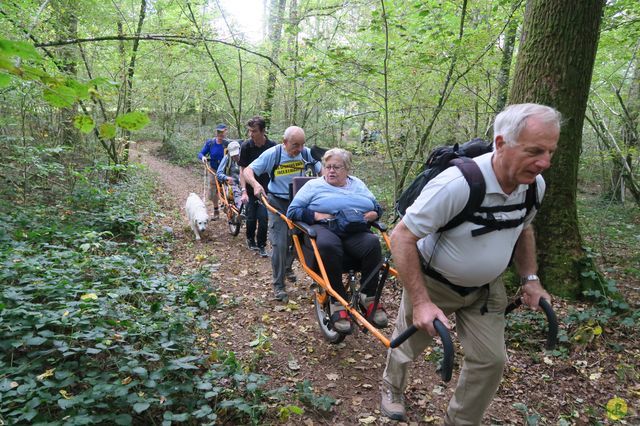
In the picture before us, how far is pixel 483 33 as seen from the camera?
6184 mm

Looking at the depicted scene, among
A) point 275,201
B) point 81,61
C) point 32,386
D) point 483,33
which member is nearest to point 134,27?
point 81,61

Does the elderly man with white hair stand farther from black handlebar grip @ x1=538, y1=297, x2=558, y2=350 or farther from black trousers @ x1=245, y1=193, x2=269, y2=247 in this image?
black trousers @ x1=245, y1=193, x2=269, y2=247

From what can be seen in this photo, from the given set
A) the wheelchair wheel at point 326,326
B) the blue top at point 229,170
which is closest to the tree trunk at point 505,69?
the blue top at point 229,170

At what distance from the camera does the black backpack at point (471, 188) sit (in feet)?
6.72

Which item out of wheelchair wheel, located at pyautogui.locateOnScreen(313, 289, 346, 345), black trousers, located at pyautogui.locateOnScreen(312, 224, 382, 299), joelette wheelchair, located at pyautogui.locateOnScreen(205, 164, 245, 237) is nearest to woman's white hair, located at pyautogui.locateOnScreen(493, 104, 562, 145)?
black trousers, located at pyautogui.locateOnScreen(312, 224, 382, 299)

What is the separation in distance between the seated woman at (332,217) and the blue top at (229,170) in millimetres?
4635

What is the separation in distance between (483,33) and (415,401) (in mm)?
5659

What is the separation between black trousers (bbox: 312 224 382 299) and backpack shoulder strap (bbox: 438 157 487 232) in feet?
4.63

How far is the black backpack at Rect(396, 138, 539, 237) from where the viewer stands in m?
2.05

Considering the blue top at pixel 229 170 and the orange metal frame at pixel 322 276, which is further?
the blue top at pixel 229 170

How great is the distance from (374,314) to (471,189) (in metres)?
1.74

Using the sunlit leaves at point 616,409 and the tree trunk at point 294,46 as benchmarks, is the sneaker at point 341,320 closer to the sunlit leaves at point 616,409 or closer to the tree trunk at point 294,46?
the sunlit leaves at point 616,409

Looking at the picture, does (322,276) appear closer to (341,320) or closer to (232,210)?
(341,320)

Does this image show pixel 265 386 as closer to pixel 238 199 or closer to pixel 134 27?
pixel 238 199
